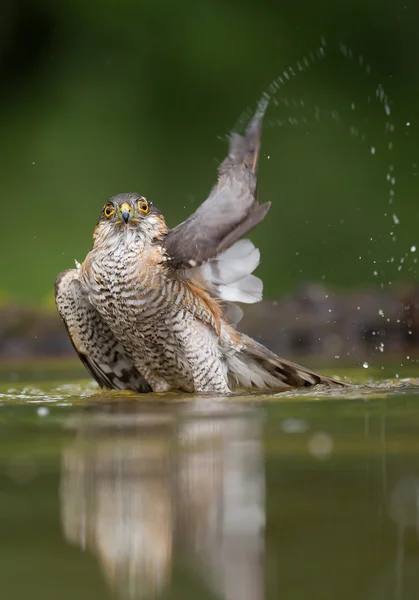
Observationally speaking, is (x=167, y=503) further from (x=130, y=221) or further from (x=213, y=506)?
(x=130, y=221)

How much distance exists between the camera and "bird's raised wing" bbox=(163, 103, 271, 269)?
157 inches

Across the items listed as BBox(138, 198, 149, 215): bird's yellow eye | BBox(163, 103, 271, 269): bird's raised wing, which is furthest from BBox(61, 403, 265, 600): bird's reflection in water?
BBox(138, 198, 149, 215): bird's yellow eye

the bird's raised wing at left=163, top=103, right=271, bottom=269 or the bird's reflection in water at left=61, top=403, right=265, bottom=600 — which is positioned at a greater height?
the bird's raised wing at left=163, top=103, right=271, bottom=269

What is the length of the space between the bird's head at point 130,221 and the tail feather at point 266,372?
569 mm

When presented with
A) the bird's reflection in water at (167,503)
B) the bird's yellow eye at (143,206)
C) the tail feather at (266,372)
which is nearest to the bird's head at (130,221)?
the bird's yellow eye at (143,206)

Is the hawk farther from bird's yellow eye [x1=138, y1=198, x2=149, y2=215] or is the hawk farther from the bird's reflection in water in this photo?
the bird's reflection in water

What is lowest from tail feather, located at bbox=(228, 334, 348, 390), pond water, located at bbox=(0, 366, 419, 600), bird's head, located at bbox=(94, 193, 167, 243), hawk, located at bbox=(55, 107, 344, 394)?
pond water, located at bbox=(0, 366, 419, 600)

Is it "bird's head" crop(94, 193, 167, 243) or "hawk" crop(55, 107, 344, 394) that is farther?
"bird's head" crop(94, 193, 167, 243)

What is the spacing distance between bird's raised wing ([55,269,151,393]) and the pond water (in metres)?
1.10

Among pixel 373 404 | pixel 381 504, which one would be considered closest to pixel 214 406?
pixel 373 404

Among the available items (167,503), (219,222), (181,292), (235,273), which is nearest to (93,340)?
(181,292)

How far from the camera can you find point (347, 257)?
8.59 metres

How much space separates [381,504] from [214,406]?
6.32ft

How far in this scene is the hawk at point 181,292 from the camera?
4.07 metres
